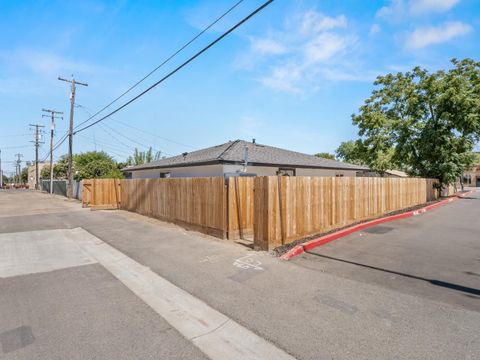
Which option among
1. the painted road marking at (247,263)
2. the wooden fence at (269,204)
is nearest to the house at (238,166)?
the wooden fence at (269,204)

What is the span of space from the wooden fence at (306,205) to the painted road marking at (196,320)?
5.00 feet

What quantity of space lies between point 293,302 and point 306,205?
162 inches

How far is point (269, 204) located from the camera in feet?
23.4

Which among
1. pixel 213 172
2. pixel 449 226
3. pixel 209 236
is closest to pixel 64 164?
pixel 213 172

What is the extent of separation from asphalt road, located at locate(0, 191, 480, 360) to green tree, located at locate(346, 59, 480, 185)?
Answer: 18556 millimetres

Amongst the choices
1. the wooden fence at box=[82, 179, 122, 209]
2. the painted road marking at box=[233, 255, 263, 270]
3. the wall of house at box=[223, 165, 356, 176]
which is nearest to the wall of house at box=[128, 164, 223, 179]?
the wall of house at box=[223, 165, 356, 176]

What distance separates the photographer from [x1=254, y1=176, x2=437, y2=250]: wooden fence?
7262mm

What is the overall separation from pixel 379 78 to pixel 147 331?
105ft

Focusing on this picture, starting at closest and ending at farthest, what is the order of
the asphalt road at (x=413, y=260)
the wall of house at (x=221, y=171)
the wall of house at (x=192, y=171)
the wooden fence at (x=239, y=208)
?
the asphalt road at (x=413, y=260) → the wooden fence at (x=239, y=208) → the wall of house at (x=221, y=171) → the wall of house at (x=192, y=171)

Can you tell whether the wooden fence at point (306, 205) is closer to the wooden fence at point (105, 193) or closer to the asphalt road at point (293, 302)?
the asphalt road at point (293, 302)

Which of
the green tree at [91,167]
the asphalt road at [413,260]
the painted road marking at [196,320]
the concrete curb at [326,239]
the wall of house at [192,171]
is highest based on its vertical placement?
the green tree at [91,167]

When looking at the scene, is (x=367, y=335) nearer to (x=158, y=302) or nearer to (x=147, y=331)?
(x=147, y=331)

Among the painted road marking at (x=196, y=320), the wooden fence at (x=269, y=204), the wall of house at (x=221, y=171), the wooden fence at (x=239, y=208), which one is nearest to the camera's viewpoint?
the painted road marking at (x=196, y=320)

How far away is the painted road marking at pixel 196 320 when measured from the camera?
126 inches
